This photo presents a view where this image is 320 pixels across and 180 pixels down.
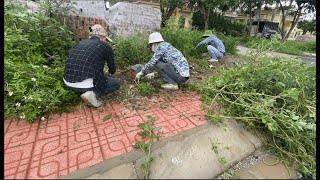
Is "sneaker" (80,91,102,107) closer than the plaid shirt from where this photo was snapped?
No

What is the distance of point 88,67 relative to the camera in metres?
2.63

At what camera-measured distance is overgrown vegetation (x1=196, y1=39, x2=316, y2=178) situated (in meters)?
2.23

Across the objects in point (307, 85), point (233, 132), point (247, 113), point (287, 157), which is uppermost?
point (307, 85)

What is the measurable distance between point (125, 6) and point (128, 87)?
121 inches

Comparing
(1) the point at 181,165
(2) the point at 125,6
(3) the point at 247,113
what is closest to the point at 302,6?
(2) the point at 125,6

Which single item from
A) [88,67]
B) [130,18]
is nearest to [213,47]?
[130,18]

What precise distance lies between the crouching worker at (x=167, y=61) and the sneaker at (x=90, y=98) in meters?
1.04

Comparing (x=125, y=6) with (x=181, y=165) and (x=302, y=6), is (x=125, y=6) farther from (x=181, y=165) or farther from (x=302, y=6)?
(x=302, y=6)

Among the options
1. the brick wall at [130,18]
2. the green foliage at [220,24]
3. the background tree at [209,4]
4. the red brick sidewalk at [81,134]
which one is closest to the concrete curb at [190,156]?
the red brick sidewalk at [81,134]

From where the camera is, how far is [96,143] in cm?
213

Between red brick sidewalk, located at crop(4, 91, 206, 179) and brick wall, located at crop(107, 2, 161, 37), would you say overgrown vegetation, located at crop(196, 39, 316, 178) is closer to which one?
red brick sidewalk, located at crop(4, 91, 206, 179)

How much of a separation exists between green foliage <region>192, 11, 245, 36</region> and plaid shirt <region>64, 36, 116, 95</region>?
64.5 ft

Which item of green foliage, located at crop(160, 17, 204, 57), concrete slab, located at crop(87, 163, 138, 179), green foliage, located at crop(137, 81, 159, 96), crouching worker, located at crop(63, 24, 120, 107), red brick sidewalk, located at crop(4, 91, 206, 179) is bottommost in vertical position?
concrete slab, located at crop(87, 163, 138, 179)

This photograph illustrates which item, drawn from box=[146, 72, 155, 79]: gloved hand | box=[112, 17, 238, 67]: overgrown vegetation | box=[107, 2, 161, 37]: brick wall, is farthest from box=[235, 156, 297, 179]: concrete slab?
box=[107, 2, 161, 37]: brick wall
